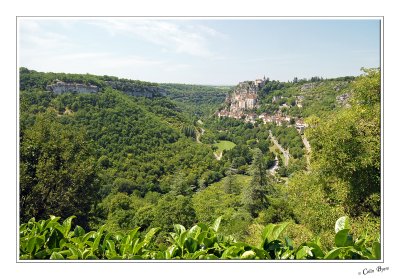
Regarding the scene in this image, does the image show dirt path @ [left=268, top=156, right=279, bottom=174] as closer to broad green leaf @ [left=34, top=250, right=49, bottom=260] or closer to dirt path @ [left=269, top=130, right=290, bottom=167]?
dirt path @ [left=269, top=130, right=290, bottom=167]

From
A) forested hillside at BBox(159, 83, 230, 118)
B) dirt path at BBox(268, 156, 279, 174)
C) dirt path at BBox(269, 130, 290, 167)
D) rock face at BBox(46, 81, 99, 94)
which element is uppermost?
forested hillside at BBox(159, 83, 230, 118)

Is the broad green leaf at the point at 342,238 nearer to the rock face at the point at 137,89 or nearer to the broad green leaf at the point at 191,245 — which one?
the broad green leaf at the point at 191,245

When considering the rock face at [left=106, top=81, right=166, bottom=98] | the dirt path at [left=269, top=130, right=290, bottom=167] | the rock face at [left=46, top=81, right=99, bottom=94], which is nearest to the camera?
the rock face at [left=46, top=81, right=99, bottom=94]

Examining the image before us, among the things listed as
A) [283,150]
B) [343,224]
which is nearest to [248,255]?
[343,224]

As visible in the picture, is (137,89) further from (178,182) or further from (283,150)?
(283,150)

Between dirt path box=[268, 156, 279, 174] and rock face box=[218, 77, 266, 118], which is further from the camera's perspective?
rock face box=[218, 77, 266, 118]

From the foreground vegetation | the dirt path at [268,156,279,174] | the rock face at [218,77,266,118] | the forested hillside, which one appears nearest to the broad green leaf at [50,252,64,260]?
the foreground vegetation

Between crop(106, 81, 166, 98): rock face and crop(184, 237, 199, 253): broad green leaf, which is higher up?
crop(106, 81, 166, 98): rock face

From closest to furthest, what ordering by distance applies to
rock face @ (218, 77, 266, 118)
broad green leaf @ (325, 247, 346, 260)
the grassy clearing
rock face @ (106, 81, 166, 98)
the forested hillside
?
broad green leaf @ (325, 247, 346, 260), rock face @ (106, 81, 166, 98), the grassy clearing, rock face @ (218, 77, 266, 118), the forested hillside
